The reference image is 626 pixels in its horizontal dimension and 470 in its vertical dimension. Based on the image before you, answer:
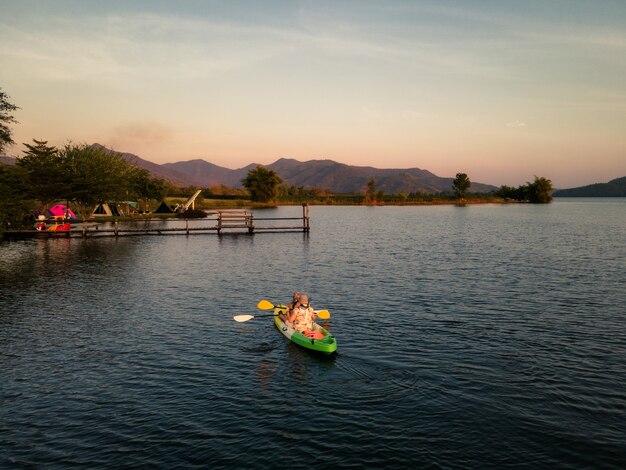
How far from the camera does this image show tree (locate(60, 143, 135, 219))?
70125 mm

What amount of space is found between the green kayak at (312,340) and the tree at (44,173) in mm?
57172

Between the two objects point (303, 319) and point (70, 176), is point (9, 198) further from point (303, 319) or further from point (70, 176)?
point (303, 319)

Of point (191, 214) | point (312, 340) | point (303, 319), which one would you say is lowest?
point (312, 340)

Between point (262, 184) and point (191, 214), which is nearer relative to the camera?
point (191, 214)

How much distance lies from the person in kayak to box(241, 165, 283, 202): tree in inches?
5973

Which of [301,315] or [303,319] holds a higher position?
[301,315]

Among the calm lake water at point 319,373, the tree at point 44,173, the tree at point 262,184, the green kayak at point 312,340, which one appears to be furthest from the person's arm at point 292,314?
the tree at point 262,184

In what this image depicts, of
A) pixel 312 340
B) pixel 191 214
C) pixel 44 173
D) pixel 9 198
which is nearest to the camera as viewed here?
pixel 312 340

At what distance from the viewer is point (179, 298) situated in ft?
96.0

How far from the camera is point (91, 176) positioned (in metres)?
72.5

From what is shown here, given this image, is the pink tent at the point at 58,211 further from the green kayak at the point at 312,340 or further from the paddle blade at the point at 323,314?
the green kayak at the point at 312,340

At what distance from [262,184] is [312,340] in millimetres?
153960

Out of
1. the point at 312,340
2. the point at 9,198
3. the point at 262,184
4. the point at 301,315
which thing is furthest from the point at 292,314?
the point at 262,184

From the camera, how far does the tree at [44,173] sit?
66062 millimetres
